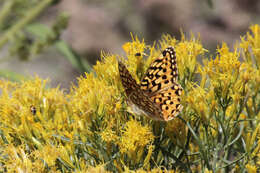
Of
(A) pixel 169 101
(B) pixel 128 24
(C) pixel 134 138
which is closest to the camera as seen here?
(C) pixel 134 138

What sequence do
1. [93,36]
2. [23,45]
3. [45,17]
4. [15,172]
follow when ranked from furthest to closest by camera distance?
[45,17]
[93,36]
[23,45]
[15,172]

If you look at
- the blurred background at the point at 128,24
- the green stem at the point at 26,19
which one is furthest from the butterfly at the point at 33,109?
the blurred background at the point at 128,24

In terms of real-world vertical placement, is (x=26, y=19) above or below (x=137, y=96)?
above

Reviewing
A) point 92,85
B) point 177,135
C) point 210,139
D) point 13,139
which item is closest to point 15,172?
point 13,139

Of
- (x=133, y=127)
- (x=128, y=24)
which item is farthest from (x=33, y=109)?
(x=128, y=24)

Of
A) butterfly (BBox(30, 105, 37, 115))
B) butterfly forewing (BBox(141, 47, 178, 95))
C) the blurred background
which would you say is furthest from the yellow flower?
the blurred background

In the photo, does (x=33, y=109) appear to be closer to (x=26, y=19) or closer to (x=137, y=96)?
(x=137, y=96)

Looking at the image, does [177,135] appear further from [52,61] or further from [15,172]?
[52,61]

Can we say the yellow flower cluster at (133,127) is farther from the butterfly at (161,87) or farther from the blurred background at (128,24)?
the blurred background at (128,24)
